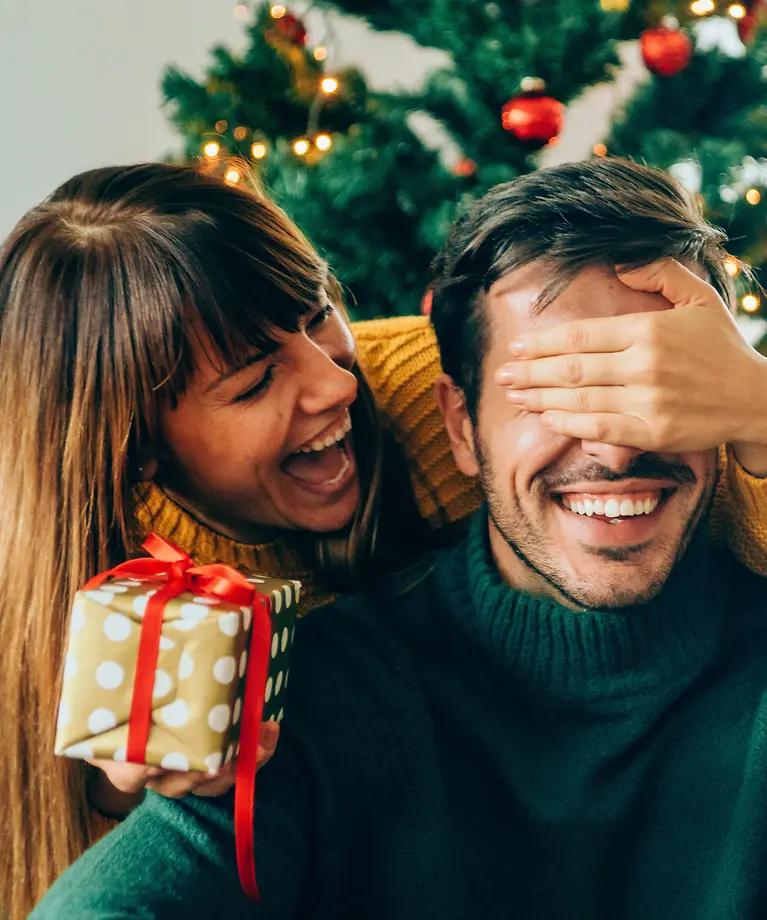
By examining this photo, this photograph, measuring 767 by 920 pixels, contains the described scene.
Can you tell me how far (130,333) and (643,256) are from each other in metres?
0.53

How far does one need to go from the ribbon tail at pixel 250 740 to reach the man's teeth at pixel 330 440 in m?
0.38

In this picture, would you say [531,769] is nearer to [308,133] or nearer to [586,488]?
[586,488]

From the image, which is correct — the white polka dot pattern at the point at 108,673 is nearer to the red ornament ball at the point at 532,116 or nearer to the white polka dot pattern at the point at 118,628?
the white polka dot pattern at the point at 118,628

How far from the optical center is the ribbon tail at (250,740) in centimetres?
71

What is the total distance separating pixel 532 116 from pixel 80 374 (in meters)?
0.78

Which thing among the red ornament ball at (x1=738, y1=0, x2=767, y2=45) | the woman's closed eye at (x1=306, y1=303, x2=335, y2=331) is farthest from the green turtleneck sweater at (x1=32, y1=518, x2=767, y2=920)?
the red ornament ball at (x1=738, y1=0, x2=767, y2=45)

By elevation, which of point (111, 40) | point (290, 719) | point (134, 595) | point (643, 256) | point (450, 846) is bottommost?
point (450, 846)

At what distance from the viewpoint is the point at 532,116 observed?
1.34 meters

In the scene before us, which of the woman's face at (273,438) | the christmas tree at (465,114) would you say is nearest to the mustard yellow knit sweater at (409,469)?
the woman's face at (273,438)

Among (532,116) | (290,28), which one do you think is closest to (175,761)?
(532,116)

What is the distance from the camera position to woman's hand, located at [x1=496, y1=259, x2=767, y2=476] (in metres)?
0.83

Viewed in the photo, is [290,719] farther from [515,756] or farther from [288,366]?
[288,366]

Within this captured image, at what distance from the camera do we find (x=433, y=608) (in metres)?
1.05

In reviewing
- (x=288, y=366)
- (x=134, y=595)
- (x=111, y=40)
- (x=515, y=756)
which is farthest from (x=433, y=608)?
(x=111, y=40)
